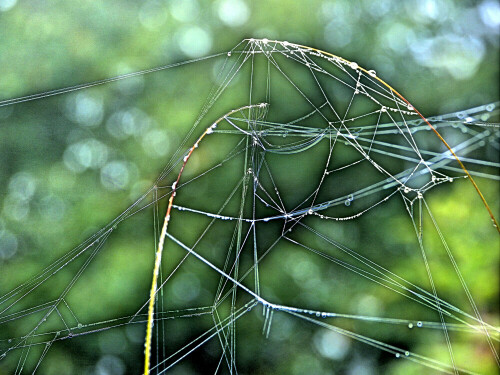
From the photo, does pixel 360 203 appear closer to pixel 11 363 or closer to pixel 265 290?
pixel 265 290

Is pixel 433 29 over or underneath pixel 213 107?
over

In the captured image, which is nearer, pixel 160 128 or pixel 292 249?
pixel 160 128

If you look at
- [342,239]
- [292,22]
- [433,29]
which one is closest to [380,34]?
[433,29]

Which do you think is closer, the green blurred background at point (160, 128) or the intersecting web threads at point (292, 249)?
the intersecting web threads at point (292, 249)

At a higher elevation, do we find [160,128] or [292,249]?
[160,128]
